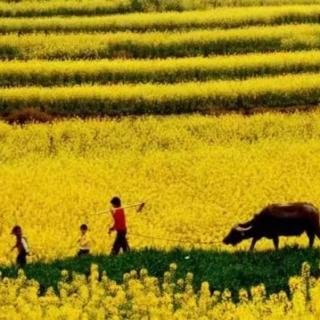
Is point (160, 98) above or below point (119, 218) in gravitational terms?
above

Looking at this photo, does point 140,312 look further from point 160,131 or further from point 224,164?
point 160,131

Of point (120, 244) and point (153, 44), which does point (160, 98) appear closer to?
point (153, 44)

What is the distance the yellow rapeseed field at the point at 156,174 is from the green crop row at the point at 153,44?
21.8 feet

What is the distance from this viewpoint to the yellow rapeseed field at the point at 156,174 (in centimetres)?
1895

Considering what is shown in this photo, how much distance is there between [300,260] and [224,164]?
795 centimetres

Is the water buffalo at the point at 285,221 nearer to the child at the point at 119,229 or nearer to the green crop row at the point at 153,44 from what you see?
the child at the point at 119,229

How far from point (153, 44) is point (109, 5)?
228 inches

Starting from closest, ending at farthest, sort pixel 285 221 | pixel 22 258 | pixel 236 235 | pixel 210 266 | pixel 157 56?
pixel 210 266 < pixel 22 258 < pixel 285 221 < pixel 236 235 < pixel 157 56

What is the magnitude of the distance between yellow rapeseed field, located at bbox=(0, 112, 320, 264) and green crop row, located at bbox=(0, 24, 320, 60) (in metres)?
6.64

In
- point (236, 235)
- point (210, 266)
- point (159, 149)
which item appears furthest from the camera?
point (159, 149)

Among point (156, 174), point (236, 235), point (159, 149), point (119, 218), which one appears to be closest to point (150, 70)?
point (159, 149)

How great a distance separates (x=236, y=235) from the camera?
16.7m

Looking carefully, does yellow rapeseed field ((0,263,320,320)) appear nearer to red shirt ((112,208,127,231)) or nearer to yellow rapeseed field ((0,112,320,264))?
red shirt ((112,208,127,231))

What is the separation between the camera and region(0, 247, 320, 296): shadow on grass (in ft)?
46.4
